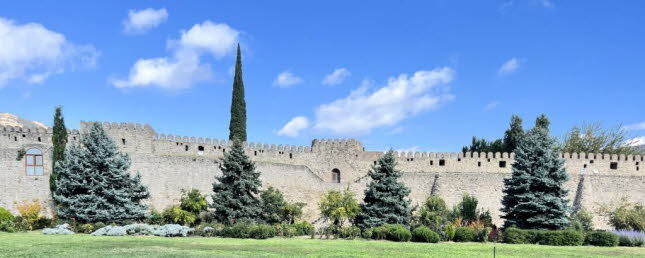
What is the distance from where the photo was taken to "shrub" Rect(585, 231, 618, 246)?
2298cm

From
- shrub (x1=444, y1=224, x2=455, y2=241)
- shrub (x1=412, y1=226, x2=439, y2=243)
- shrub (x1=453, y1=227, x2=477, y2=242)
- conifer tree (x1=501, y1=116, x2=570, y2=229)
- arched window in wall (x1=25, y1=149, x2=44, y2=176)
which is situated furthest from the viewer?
arched window in wall (x1=25, y1=149, x2=44, y2=176)

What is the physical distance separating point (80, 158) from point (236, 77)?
47.9 feet

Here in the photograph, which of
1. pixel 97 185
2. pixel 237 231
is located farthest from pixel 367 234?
pixel 97 185

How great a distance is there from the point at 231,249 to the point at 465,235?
10.6m

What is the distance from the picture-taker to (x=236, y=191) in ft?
92.2

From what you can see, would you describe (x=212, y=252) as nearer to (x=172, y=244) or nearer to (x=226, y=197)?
(x=172, y=244)

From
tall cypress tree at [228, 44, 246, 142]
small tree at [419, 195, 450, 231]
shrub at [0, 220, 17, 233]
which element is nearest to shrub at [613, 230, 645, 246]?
small tree at [419, 195, 450, 231]

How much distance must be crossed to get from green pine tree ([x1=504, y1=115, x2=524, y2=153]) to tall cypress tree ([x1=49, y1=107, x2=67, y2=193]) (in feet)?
105

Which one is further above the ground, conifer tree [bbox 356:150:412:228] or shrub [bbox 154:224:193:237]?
conifer tree [bbox 356:150:412:228]

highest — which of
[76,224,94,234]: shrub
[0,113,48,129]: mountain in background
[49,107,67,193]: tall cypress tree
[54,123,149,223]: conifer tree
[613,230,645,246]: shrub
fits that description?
[0,113,48,129]: mountain in background

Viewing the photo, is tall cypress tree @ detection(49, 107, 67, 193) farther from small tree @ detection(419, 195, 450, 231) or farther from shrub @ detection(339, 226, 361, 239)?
small tree @ detection(419, 195, 450, 231)

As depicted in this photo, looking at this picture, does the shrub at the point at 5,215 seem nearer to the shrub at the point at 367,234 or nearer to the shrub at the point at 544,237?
the shrub at the point at 367,234

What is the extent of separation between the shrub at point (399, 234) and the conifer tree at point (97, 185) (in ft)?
38.2

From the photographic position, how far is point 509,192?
2820 cm
